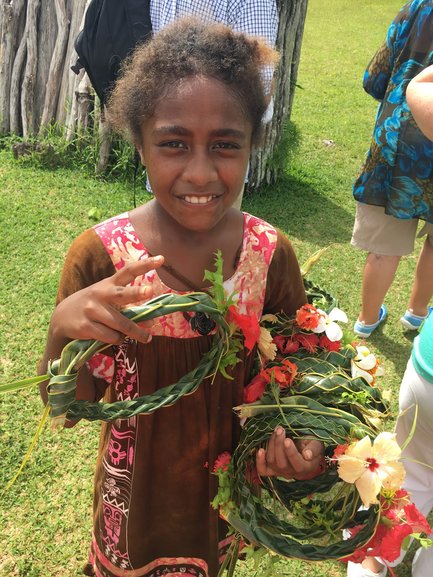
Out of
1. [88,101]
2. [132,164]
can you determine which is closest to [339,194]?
[132,164]

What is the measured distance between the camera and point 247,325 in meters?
1.45

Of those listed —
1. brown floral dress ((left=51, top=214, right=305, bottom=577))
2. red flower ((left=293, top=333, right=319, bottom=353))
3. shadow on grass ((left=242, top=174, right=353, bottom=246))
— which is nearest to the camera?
brown floral dress ((left=51, top=214, right=305, bottom=577))

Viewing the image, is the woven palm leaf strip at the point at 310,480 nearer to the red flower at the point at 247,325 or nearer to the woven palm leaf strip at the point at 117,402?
the red flower at the point at 247,325

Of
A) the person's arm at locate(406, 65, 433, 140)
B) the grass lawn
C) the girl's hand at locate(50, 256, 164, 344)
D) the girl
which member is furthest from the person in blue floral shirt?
the girl's hand at locate(50, 256, 164, 344)

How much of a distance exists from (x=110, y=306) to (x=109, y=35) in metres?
2.56

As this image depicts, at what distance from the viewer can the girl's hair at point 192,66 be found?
1.37m

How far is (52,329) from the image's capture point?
1.34 meters

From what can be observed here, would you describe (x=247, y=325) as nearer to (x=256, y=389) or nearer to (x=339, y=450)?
(x=256, y=389)

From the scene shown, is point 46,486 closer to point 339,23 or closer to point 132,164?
point 132,164

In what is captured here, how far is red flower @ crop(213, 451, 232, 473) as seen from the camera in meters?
1.57

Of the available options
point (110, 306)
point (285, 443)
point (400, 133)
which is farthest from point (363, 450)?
Answer: point (400, 133)

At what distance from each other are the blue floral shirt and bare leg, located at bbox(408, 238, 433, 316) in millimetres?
567

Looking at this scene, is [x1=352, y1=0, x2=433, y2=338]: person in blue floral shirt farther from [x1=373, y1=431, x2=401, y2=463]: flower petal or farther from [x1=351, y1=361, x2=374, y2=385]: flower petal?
[x1=373, y1=431, x2=401, y2=463]: flower petal

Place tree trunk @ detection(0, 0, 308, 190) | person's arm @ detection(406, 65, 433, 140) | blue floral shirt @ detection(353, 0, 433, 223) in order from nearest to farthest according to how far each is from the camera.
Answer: person's arm @ detection(406, 65, 433, 140) < blue floral shirt @ detection(353, 0, 433, 223) < tree trunk @ detection(0, 0, 308, 190)
